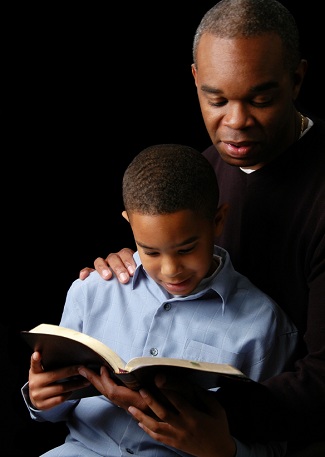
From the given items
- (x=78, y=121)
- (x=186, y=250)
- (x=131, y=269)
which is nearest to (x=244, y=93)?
(x=186, y=250)

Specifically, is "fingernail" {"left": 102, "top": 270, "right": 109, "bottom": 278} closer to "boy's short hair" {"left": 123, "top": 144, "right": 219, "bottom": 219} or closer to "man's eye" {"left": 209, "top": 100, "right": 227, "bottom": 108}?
"boy's short hair" {"left": 123, "top": 144, "right": 219, "bottom": 219}

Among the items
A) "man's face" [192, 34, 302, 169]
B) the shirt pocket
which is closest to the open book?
the shirt pocket

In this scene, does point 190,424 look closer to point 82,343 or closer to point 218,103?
point 82,343

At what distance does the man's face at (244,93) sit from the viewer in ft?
8.23

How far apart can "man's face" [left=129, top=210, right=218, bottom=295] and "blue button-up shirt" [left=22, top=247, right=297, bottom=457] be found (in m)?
0.12

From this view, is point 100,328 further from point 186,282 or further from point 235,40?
point 235,40

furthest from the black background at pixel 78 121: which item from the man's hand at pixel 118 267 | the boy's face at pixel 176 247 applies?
the boy's face at pixel 176 247

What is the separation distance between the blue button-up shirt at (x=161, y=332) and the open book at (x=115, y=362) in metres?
0.23

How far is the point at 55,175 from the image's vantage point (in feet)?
11.9

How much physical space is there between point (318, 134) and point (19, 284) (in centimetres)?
135

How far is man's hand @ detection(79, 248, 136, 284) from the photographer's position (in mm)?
2746

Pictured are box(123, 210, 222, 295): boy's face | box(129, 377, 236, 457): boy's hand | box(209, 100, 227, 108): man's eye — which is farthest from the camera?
box(209, 100, 227, 108): man's eye

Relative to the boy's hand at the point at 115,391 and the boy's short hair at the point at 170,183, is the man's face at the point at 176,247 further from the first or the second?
the boy's hand at the point at 115,391

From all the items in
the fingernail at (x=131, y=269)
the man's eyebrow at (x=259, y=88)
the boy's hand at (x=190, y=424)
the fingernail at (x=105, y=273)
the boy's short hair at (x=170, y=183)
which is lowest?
the boy's hand at (x=190, y=424)
